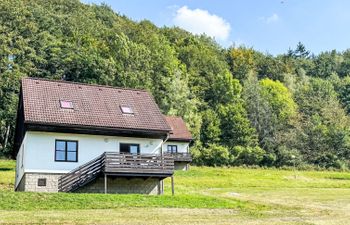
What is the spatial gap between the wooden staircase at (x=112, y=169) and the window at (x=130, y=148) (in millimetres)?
1478

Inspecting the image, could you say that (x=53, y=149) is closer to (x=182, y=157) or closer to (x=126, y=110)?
(x=126, y=110)

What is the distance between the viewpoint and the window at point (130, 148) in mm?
26625

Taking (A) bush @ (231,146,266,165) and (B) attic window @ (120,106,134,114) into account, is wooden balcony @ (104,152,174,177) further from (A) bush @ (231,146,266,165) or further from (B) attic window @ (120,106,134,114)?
(A) bush @ (231,146,266,165)

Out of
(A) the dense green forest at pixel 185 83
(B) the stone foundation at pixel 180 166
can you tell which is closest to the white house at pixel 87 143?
(B) the stone foundation at pixel 180 166

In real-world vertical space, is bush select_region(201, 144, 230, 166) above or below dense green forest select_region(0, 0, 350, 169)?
below

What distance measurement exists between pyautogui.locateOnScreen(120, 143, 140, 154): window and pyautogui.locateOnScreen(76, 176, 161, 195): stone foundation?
5.35ft

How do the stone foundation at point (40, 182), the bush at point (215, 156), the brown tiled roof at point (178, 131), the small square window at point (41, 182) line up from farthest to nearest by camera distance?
the bush at point (215, 156) → the brown tiled roof at point (178, 131) → the small square window at point (41, 182) → the stone foundation at point (40, 182)

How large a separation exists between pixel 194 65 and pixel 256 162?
25.2 m

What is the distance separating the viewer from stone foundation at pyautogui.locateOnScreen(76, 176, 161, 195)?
25123 millimetres

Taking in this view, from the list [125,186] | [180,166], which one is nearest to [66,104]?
[125,186]

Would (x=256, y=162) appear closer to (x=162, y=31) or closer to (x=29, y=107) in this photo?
(x=162, y=31)

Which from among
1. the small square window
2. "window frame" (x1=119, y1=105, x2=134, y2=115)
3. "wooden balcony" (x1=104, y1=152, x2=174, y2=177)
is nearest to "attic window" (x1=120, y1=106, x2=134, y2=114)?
"window frame" (x1=119, y1=105, x2=134, y2=115)

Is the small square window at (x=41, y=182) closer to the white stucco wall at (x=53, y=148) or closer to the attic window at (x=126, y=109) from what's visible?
the white stucco wall at (x=53, y=148)

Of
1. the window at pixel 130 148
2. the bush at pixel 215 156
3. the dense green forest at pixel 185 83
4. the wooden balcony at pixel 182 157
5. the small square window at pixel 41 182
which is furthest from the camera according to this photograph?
the bush at pixel 215 156
